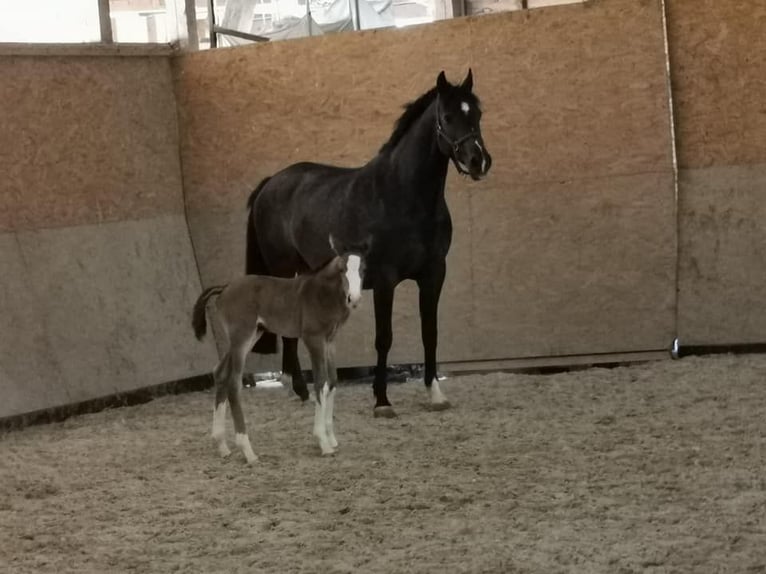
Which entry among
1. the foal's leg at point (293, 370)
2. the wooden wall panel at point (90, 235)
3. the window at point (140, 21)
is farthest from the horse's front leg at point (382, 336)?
the window at point (140, 21)

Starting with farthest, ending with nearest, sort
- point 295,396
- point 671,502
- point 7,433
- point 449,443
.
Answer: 1. point 295,396
2. point 7,433
3. point 449,443
4. point 671,502

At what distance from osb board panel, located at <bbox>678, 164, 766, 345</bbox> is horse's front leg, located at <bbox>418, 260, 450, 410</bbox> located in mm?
1916

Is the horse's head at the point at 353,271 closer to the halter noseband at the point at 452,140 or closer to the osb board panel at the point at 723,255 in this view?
the halter noseband at the point at 452,140

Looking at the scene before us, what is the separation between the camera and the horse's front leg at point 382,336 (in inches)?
233

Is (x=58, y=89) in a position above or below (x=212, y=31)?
below

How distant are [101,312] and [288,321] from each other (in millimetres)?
2509

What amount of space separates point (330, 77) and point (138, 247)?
1.82 metres

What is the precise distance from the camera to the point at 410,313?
7.41 m

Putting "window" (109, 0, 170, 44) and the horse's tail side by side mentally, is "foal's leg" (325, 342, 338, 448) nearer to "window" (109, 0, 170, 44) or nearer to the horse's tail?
the horse's tail

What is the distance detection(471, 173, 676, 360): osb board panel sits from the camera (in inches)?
276

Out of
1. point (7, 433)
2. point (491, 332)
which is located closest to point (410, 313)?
point (491, 332)

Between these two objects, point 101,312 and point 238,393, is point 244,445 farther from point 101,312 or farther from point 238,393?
point 101,312

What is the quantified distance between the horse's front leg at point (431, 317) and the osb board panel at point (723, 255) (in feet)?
6.29

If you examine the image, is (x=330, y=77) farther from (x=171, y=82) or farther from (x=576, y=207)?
(x=576, y=207)
